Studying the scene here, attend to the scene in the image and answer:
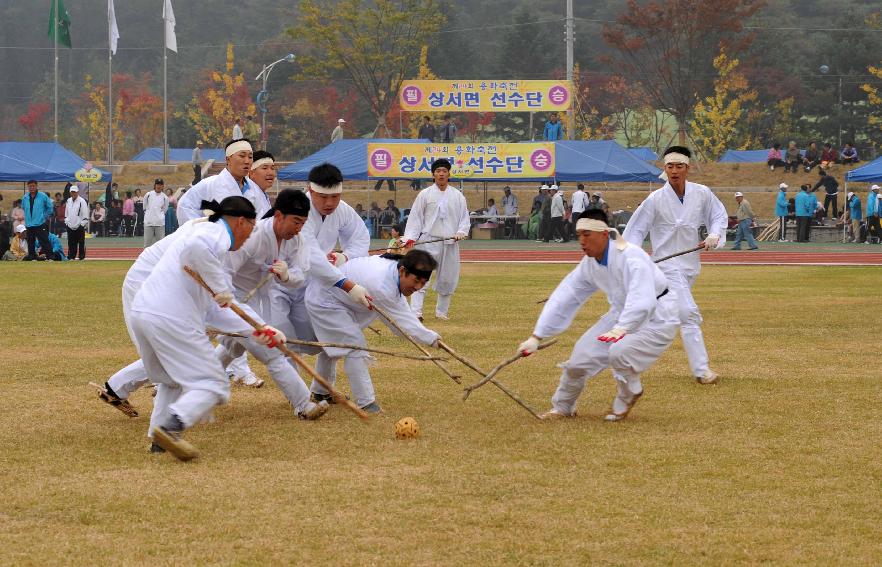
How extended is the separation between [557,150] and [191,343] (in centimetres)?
3610

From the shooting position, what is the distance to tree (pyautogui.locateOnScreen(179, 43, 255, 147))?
250 feet

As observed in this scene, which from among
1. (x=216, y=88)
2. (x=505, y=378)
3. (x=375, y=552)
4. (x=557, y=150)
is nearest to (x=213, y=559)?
(x=375, y=552)

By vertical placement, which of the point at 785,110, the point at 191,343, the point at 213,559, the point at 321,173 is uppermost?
the point at 785,110

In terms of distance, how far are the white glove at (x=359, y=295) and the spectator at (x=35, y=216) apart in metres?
21.8

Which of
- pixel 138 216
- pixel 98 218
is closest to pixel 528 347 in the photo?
pixel 98 218

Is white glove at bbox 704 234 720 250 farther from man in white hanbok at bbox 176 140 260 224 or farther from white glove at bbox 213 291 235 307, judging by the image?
white glove at bbox 213 291 235 307

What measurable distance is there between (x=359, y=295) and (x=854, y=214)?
33542 mm

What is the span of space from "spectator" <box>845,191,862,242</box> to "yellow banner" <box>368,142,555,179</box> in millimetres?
9479

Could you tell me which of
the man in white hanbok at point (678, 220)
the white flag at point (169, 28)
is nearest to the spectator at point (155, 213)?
the man in white hanbok at point (678, 220)

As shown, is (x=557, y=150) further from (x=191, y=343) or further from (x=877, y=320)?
(x=191, y=343)

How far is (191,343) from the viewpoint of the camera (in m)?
7.61

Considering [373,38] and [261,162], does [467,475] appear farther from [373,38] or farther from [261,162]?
[373,38]

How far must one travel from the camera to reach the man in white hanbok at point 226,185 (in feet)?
34.7

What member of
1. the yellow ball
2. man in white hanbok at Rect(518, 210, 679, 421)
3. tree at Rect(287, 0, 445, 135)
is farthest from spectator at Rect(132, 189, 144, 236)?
the yellow ball
